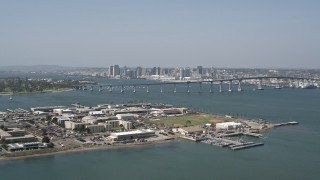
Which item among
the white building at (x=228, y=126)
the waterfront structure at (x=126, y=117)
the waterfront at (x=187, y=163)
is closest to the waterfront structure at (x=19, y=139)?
the waterfront at (x=187, y=163)

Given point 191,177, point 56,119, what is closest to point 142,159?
point 191,177

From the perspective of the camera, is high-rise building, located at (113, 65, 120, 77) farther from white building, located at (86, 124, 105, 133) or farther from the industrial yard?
white building, located at (86, 124, 105, 133)

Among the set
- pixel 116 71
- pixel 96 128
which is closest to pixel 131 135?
pixel 96 128

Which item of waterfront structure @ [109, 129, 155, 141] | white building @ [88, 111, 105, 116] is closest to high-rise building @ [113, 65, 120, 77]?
white building @ [88, 111, 105, 116]

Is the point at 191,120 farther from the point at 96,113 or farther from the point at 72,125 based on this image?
the point at 72,125

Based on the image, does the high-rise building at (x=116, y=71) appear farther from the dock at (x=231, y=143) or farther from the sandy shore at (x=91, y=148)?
the sandy shore at (x=91, y=148)

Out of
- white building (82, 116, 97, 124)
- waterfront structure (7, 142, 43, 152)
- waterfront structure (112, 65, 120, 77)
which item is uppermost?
waterfront structure (112, 65, 120, 77)

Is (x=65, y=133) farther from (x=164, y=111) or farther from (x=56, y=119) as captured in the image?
(x=164, y=111)

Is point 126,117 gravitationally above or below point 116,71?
below

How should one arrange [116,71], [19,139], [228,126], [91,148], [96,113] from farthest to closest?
1. [116,71]
2. [96,113]
3. [228,126]
4. [19,139]
5. [91,148]
